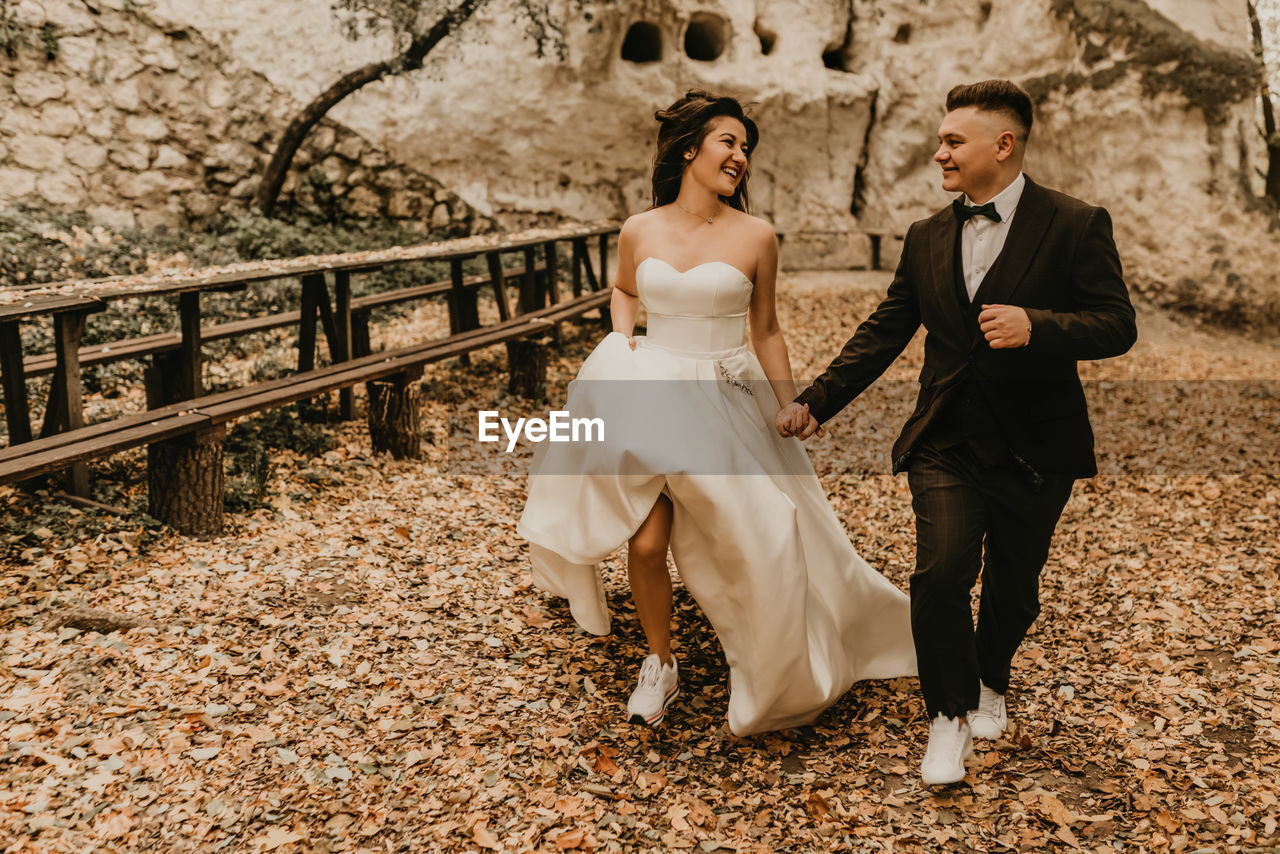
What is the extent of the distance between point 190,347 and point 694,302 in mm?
3464

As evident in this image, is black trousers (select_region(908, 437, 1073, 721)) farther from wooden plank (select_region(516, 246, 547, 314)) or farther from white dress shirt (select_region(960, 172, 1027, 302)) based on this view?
wooden plank (select_region(516, 246, 547, 314))

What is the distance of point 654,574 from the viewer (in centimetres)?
336

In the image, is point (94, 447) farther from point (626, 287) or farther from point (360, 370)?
point (626, 287)

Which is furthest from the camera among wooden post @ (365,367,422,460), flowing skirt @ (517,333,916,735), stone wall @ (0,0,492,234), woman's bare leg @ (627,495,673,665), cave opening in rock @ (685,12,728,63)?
cave opening in rock @ (685,12,728,63)

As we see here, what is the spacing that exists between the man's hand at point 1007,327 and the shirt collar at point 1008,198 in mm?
384

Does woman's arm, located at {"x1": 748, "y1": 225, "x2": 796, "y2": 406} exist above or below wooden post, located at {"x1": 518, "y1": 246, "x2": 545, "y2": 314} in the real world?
above

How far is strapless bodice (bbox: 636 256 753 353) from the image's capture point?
342 cm

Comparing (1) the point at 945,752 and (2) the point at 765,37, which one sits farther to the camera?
(2) the point at 765,37

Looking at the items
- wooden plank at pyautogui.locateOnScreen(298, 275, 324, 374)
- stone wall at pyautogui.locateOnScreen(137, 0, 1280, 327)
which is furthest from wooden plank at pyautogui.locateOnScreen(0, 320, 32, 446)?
stone wall at pyautogui.locateOnScreen(137, 0, 1280, 327)

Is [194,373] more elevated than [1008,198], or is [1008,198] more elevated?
[1008,198]

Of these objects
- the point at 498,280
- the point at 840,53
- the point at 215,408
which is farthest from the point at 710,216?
the point at 840,53

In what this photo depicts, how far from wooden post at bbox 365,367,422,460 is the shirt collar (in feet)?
13.7

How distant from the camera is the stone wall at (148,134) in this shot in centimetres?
1035

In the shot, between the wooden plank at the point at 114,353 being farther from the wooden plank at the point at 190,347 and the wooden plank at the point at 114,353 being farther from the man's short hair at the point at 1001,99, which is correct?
the man's short hair at the point at 1001,99
